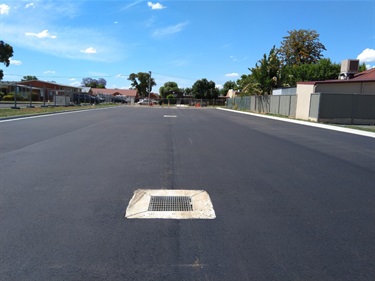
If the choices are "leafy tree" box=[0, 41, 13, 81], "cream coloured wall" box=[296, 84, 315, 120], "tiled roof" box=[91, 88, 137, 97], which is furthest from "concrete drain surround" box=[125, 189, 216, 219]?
"tiled roof" box=[91, 88, 137, 97]

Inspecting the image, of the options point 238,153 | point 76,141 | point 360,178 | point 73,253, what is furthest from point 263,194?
point 76,141

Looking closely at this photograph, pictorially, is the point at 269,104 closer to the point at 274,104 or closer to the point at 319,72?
the point at 274,104

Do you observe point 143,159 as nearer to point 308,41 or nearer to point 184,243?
point 184,243

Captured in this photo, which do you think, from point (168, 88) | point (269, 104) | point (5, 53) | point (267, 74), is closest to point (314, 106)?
point (269, 104)

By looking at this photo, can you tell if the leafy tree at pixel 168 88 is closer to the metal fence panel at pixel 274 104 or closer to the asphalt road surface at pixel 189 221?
the metal fence panel at pixel 274 104

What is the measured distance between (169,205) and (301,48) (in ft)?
195

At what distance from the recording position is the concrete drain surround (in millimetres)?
4934

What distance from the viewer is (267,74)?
42.7m

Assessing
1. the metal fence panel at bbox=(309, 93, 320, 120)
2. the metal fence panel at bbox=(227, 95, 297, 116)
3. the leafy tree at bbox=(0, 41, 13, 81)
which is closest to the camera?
the metal fence panel at bbox=(309, 93, 320, 120)

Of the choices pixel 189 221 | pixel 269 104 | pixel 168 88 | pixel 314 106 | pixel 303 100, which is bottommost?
pixel 189 221

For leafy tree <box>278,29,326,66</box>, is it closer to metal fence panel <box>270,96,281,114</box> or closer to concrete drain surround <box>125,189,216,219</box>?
metal fence panel <box>270,96,281,114</box>

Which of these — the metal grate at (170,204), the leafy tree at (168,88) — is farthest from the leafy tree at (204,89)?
the metal grate at (170,204)

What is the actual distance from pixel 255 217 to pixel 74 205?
2726 millimetres

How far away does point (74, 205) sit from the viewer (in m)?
5.21
